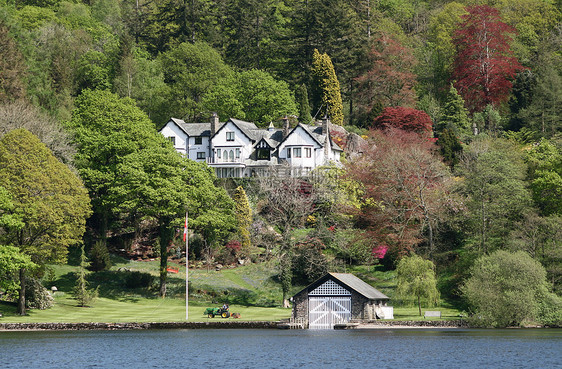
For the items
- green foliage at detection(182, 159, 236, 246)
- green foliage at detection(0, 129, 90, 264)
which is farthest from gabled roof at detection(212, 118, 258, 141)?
green foliage at detection(0, 129, 90, 264)

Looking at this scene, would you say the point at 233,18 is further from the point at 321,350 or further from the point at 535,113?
the point at 321,350

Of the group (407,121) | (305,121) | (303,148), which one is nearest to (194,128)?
(305,121)

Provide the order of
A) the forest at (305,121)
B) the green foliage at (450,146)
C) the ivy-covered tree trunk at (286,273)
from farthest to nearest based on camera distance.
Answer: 1. the green foliage at (450,146)
2. the ivy-covered tree trunk at (286,273)
3. the forest at (305,121)

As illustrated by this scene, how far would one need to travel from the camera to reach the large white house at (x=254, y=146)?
103750mm

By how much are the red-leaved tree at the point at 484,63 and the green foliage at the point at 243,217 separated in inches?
1789

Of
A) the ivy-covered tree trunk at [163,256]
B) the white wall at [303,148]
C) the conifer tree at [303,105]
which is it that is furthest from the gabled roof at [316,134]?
the ivy-covered tree trunk at [163,256]

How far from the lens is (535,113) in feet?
351

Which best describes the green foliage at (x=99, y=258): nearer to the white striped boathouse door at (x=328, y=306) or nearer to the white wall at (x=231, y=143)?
the white striped boathouse door at (x=328, y=306)

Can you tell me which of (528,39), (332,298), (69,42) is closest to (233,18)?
(69,42)

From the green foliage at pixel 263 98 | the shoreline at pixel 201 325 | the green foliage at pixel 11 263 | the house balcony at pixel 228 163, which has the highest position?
the green foliage at pixel 263 98

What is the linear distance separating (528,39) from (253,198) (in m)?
61.8

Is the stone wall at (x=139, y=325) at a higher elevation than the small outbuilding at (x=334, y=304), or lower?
lower

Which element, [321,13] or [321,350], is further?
[321,13]

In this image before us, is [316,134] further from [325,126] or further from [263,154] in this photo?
[263,154]
